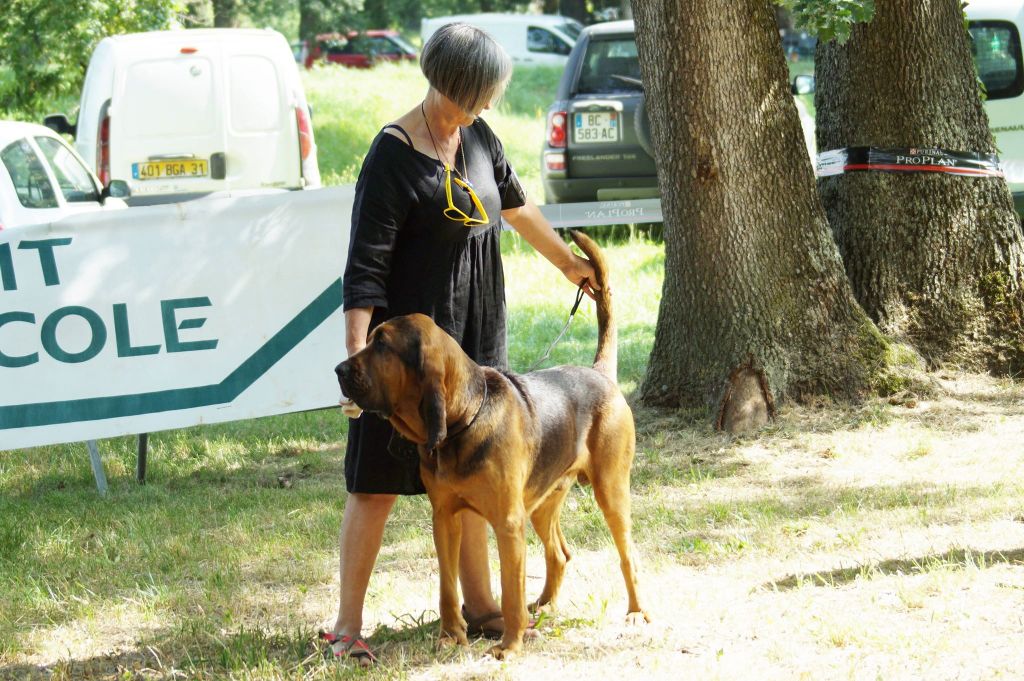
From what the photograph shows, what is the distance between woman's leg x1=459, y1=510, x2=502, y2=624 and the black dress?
1.12 feet

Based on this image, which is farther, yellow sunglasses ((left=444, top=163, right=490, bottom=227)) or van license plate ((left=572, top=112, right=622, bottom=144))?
van license plate ((left=572, top=112, right=622, bottom=144))

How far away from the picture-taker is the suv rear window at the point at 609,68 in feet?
43.1

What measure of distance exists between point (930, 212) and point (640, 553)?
11.5ft

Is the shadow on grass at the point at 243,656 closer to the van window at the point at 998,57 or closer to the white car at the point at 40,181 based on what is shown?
the white car at the point at 40,181

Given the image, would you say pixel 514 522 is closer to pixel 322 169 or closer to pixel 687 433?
pixel 687 433

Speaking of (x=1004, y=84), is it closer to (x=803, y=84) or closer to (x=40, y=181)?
(x=803, y=84)

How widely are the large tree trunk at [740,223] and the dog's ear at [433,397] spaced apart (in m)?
3.56

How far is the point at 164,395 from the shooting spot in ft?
20.1

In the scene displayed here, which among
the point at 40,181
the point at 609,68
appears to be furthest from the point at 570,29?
the point at 40,181

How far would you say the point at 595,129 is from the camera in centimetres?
1270

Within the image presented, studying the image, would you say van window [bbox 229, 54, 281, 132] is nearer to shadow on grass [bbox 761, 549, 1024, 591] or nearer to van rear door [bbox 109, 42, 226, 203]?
van rear door [bbox 109, 42, 226, 203]

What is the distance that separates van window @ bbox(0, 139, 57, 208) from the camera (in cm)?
757

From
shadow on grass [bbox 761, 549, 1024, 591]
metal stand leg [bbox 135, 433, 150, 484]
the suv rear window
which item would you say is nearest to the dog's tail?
shadow on grass [bbox 761, 549, 1024, 591]

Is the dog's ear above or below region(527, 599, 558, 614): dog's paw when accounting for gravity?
above
